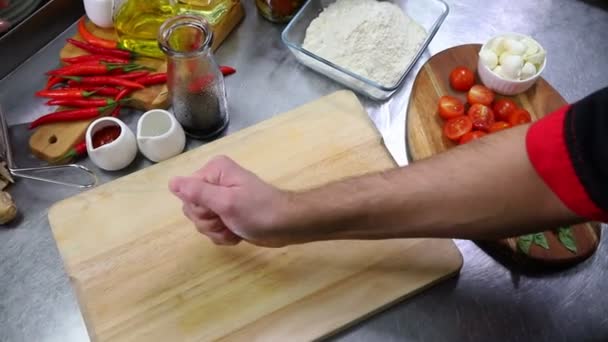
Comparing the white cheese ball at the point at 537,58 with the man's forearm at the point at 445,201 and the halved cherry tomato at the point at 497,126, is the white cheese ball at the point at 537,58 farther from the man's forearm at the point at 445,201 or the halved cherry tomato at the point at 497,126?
the man's forearm at the point at 445,201

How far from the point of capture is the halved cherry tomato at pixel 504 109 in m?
0.90

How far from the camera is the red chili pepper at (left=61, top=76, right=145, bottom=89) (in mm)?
931

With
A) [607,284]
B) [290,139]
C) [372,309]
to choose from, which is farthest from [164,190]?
[607,284]

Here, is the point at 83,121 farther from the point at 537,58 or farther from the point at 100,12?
the point at 537,58

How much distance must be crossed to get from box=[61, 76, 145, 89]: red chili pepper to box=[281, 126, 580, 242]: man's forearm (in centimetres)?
47

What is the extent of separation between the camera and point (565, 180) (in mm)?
514

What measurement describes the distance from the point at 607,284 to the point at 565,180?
1.27 feet

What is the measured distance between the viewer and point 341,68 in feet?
3.03

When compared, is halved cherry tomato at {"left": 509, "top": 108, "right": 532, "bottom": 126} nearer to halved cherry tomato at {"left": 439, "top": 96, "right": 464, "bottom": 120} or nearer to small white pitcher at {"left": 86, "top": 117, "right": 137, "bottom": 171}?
halved cherry tomato at {"left": 439, "top": 96, "right": 464, "bottom": 120}

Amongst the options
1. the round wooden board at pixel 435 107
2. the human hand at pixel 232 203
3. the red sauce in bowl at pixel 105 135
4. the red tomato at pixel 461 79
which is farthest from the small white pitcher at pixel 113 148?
the red tomato at pixel 461 79

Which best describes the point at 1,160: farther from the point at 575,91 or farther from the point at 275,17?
the point at 575,91

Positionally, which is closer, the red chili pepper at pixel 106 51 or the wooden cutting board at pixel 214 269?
the wooden cutting board at pixel 214 269

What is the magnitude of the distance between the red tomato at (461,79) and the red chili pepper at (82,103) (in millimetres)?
630

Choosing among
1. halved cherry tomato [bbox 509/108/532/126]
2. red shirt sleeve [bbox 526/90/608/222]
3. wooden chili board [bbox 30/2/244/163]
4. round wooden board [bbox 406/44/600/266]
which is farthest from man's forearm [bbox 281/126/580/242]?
wooden chili board [bbox 30/2/244/163]
